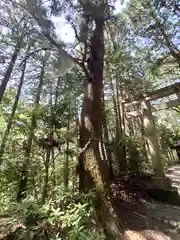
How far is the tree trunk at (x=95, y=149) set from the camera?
3049 millimetres

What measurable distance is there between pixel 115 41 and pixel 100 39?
3233 mm

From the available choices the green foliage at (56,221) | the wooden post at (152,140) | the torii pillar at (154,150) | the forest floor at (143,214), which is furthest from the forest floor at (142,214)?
the wooden post at (152,140)

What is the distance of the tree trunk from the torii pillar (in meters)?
2.35

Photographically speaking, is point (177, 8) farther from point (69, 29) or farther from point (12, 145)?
point (12, 145)

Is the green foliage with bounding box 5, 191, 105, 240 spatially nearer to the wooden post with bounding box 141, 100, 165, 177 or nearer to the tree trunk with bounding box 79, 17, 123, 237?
the tree trunk with bounding box 79, 17, 123, 237

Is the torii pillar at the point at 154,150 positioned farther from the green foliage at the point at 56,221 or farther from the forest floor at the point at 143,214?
the green foliage at the point at 56,221

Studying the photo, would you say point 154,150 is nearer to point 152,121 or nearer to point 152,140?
point 152,140

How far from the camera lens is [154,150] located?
548 centimetres

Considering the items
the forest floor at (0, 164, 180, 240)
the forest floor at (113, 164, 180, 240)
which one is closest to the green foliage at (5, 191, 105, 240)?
the forest floor at (0, 164, 180, 240)

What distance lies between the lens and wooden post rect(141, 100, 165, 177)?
5.36 meters

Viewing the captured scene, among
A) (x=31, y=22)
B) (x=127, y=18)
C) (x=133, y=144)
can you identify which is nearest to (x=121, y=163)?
(x=133, y=144)

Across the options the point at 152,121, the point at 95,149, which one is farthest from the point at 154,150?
the point at 95,149

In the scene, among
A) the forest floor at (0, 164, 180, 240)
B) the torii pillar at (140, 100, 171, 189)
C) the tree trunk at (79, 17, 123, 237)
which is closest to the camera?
the tree trunk at (79, 17, 123, 237)

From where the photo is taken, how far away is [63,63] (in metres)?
3.61
